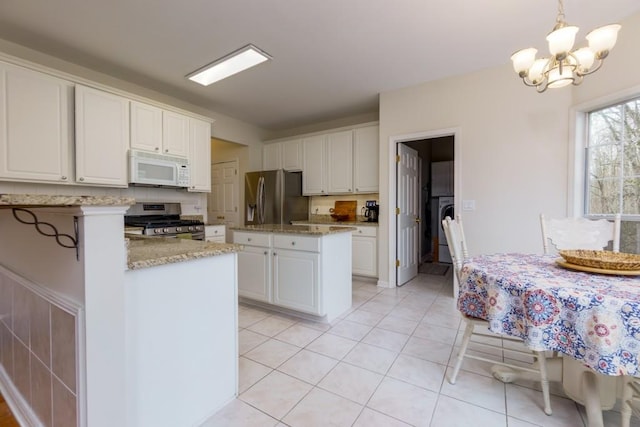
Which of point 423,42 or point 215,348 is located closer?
point 215,348

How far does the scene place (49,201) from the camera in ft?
2.44

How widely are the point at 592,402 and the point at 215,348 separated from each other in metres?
1.83

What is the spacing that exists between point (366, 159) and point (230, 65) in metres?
2.17

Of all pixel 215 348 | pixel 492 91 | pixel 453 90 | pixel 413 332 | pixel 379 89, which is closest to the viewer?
pixel 215 348

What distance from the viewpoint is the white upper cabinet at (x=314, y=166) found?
448cm

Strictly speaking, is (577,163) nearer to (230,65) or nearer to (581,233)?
(581,233)

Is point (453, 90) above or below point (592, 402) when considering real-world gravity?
above

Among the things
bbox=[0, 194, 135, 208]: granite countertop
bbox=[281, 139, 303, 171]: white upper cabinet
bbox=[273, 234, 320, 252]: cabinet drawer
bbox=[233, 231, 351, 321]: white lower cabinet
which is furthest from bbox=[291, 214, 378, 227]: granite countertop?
bbox=[0, 194, 135, 208]: granite countertop

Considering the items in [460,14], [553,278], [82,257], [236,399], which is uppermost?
[460,14]

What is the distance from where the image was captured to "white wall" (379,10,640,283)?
8.80ft

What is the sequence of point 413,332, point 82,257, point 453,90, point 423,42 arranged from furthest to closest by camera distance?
point 453,90 < point 423,42 < point 413,332 < point 82,257

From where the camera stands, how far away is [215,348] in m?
1.39

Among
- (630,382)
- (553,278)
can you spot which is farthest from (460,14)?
(630,382)

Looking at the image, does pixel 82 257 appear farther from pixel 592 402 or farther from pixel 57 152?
pixel 57 152
